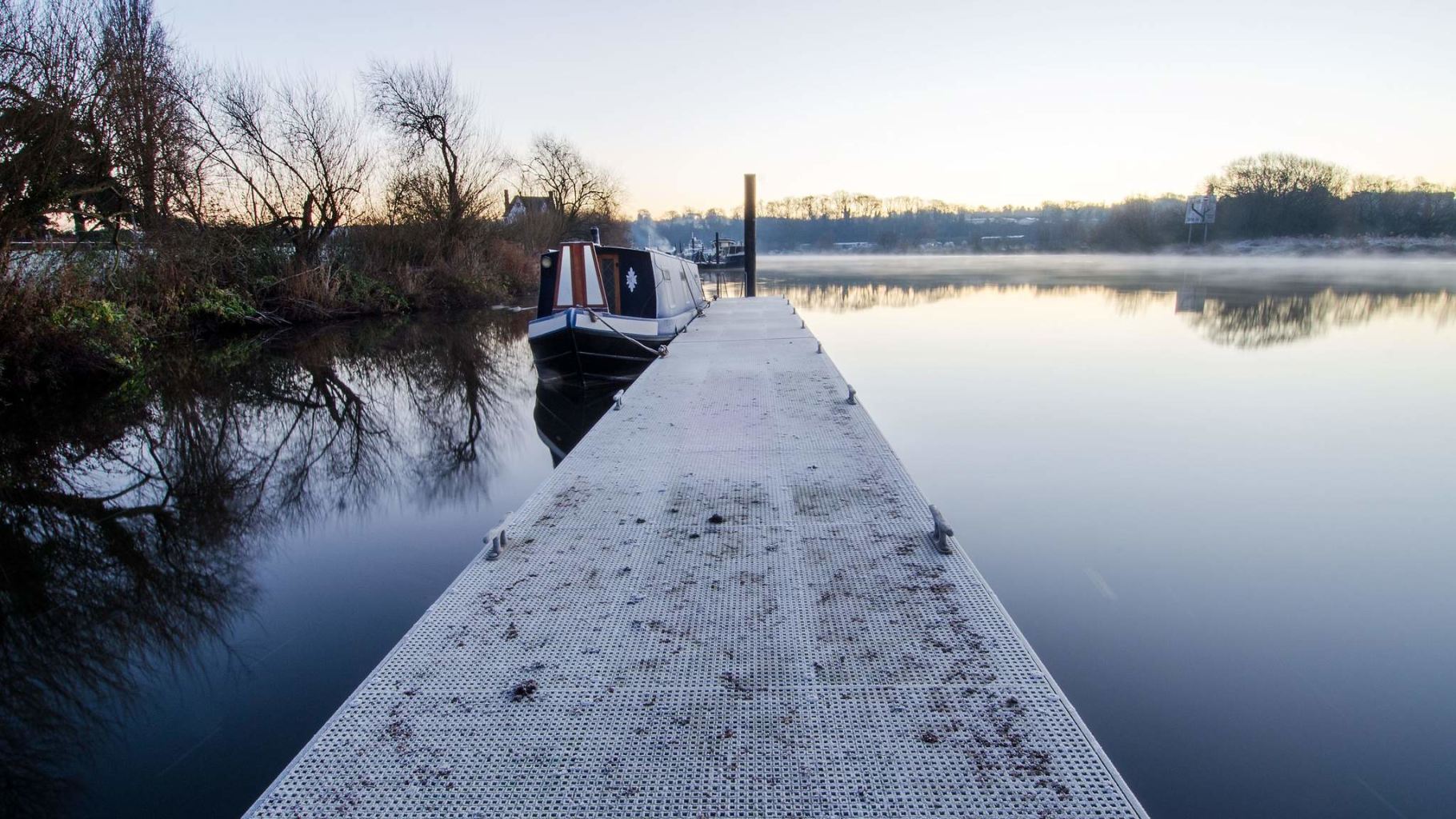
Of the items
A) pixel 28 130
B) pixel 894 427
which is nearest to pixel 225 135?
pixel 28 130

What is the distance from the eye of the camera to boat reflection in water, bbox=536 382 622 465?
756 cm

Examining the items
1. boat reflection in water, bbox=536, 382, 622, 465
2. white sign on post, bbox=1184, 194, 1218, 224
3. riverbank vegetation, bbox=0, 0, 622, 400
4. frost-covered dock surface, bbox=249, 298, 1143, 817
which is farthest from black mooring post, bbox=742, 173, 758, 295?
white sign on post, bbox=1184, 194, 1218, 224

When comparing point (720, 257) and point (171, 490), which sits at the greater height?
point (720, 257)

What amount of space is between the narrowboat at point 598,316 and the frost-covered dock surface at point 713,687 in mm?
6058

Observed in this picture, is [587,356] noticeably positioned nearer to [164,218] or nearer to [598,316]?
[598,316]

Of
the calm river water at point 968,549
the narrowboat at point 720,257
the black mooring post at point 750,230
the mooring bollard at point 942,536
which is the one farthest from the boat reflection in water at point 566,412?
the narrowboat at point 720,257

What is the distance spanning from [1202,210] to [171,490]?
167ft

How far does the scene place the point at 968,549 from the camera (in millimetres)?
4324

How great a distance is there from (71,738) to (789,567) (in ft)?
8.97

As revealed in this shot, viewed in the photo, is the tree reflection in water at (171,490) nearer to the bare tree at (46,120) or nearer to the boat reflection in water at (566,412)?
the boat reflection in water at (566,412)

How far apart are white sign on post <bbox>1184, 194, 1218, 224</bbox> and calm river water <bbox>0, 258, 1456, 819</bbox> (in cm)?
3862

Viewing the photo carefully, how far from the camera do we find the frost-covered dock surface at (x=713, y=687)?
157 centimetres

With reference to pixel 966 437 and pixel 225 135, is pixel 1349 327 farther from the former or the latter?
pixel 225 135

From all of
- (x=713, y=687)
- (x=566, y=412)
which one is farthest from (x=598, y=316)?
(x=713, y=687)
